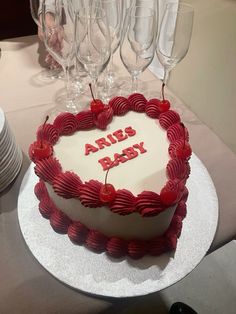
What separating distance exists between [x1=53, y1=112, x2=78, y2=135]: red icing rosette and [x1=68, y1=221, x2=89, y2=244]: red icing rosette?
0.18 metres

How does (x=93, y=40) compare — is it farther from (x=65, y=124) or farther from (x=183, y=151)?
(x=183, y=151)

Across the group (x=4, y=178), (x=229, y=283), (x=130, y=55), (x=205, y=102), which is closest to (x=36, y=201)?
(x=4, y=178)

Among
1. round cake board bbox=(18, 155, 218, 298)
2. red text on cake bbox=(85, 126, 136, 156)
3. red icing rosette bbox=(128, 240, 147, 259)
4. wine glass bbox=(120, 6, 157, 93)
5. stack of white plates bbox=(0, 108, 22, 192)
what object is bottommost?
round cake board bbox=(18, 155, 218, 298)

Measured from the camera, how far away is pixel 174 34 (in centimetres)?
94

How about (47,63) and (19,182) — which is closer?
(19,182)

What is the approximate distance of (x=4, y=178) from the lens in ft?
2.39

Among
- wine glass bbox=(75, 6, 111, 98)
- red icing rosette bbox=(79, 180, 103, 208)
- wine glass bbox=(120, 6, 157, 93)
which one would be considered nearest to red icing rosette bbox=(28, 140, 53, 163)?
red icing rosette bbox=(79, 180, 103, 208)

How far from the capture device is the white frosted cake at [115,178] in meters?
0.57

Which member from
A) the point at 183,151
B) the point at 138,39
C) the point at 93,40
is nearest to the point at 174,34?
the point at 138,39

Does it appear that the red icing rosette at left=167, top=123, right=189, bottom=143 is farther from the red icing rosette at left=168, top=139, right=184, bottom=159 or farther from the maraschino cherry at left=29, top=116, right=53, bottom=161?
the maraschino cherry at left=29, top=116, right=53, bottom=161

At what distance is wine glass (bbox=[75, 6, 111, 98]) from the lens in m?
0.83

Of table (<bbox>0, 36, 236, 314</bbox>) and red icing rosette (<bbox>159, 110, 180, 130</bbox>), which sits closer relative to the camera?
table (<bbox>0, 36, 236, 314</bbox>)

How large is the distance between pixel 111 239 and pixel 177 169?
174 mm

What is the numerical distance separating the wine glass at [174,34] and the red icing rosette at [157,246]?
1.53 feet
